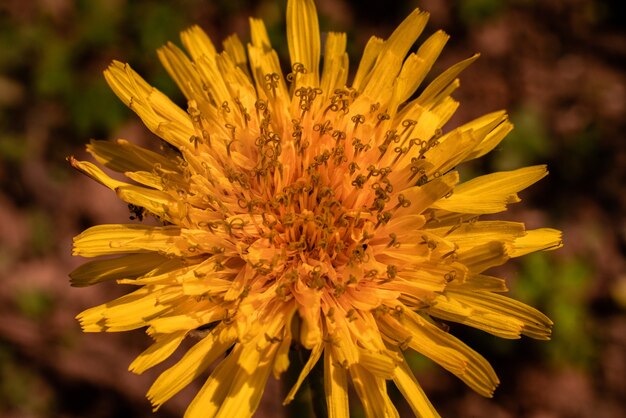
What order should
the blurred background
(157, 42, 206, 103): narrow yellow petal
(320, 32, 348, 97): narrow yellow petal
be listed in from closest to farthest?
(320, 32, 348, 97): narrow yellow petal
(157, 42, 206, 103): narrow yellow petal
the blurred background

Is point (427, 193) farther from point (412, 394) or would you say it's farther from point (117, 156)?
point (117, 156)

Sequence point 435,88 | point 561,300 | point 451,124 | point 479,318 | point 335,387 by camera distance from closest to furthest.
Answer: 1. point 335,387
2. point 479,318
3. point 435,88
4. point 561,300
5. point 451,124

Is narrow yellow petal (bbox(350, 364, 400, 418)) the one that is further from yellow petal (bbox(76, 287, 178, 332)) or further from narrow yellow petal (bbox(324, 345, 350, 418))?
yellow petal (bbox(76, 287, 178, 332))

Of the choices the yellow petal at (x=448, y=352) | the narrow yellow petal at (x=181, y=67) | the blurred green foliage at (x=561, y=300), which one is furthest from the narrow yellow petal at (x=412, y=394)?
the blurred green foliage at (x=561, y=300)

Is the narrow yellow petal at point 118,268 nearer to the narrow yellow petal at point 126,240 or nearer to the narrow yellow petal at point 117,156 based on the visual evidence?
the narrow yellow petal at point 126,240

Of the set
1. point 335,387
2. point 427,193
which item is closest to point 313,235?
point 427,193

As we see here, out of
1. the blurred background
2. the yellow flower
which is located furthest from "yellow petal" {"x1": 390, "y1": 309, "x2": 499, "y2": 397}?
the blurred background

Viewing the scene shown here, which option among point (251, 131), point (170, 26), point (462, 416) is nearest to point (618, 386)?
point (462, 416)
